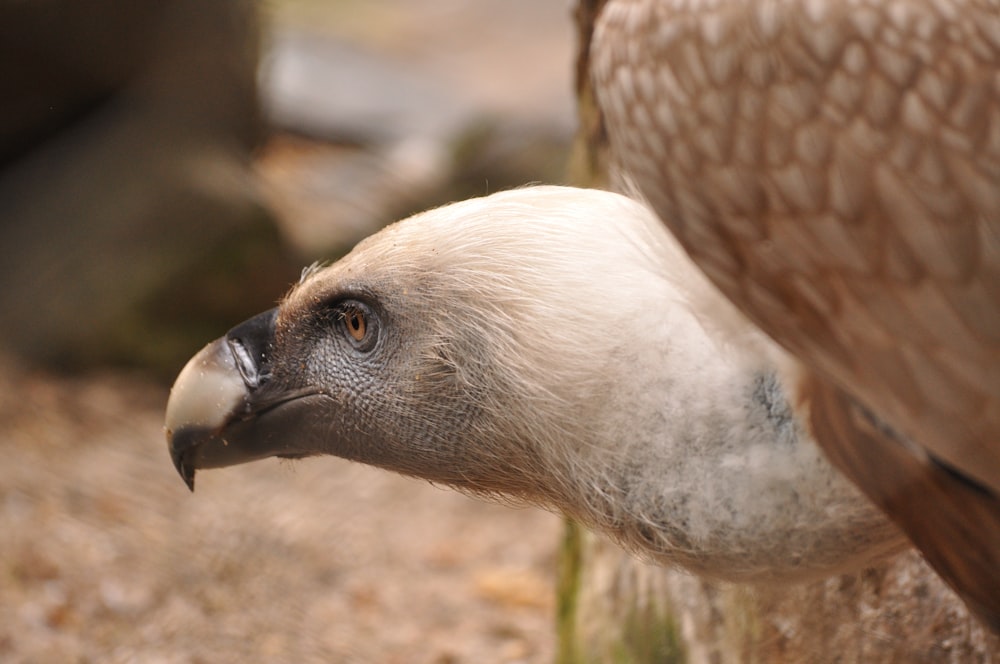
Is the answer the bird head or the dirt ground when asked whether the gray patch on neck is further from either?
the dirt ground

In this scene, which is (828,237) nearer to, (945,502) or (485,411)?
(945,502)

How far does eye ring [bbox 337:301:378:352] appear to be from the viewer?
166 cm

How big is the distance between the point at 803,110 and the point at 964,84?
0.14 metres

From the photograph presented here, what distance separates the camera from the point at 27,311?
3.48m

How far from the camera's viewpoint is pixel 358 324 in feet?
5.49

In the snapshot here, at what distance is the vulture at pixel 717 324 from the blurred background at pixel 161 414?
1278 mm

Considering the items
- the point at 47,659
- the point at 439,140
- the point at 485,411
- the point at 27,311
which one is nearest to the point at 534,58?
the point at 439,140

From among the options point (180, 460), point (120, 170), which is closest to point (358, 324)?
point (180, 460)

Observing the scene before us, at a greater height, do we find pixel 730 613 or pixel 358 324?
pixel 358 324

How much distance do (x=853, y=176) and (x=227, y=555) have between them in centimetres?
247

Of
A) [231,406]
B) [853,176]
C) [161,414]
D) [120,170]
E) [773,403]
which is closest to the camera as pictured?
[853,176]

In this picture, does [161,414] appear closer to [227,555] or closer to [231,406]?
[227,555]

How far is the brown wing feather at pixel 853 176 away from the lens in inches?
38.7

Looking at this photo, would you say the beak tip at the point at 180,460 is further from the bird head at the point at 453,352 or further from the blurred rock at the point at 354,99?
the blurred rock at the point at 354,99
